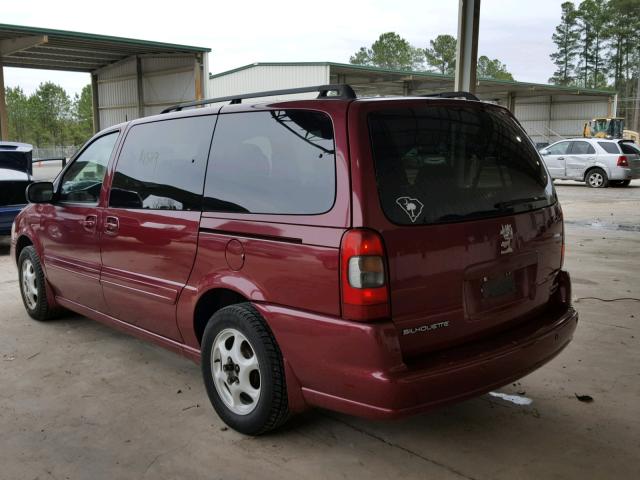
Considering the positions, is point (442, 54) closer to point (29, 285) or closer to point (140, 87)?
point (140, 87)

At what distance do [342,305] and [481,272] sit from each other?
0.72m

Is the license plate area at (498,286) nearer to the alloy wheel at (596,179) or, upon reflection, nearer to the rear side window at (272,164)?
the rear side window at (272,164)

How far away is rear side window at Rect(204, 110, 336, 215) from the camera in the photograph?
2762 mm

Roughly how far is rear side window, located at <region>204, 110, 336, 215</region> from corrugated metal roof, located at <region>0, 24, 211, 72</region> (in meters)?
20.2

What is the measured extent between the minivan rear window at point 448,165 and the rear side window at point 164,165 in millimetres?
1205

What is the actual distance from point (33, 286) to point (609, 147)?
1824 centimetres

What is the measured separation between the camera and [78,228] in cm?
442

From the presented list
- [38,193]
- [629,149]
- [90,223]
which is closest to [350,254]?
[90,223]

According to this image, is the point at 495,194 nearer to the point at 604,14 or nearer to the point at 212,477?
the point at 212,477

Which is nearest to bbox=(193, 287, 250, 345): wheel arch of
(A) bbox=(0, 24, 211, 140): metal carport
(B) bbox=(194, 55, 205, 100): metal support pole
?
(A) bbox=(0, 24, 211, 140): metal carport

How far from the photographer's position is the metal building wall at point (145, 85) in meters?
25.6

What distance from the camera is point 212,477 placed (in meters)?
2.79

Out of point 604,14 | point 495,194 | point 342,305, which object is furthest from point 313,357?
point 604,14

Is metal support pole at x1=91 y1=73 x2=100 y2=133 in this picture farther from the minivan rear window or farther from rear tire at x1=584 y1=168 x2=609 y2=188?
the minivan rear window
